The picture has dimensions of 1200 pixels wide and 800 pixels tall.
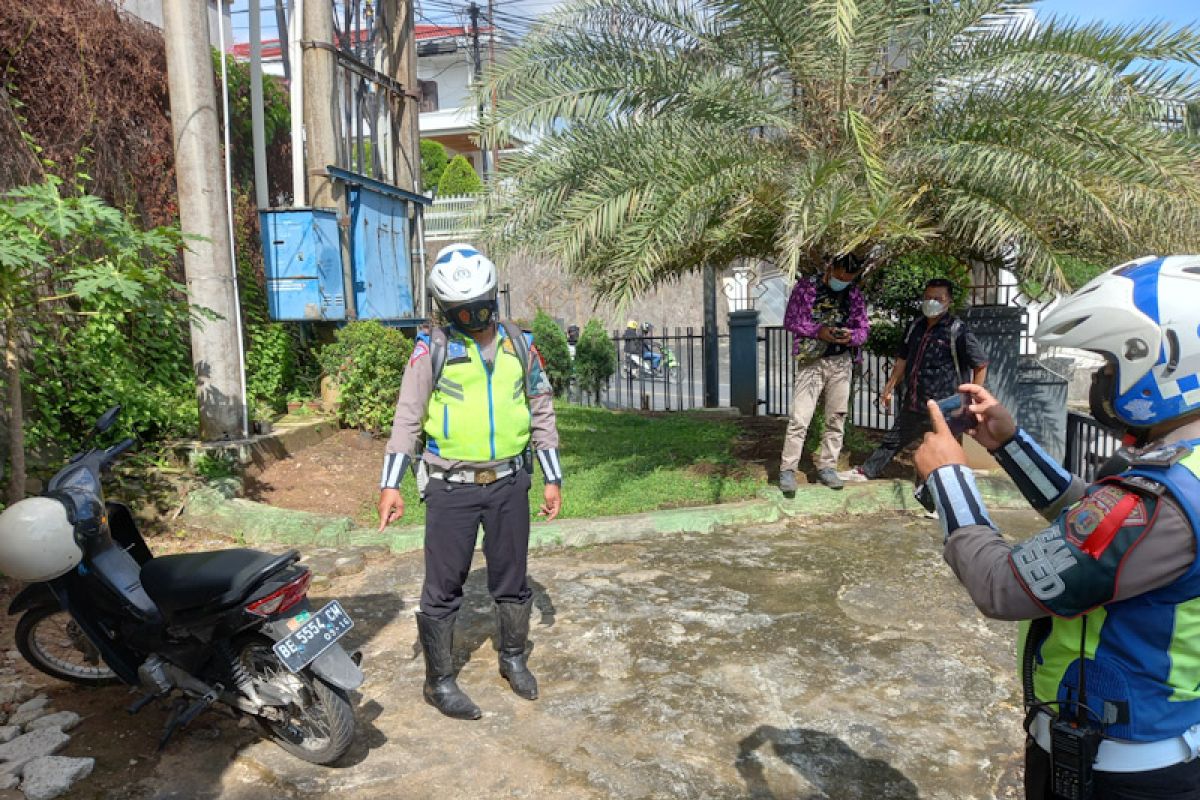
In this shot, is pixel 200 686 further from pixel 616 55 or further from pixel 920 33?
pixel 920 33

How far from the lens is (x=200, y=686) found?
312 cm

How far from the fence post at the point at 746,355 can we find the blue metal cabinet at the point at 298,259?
5042 mm

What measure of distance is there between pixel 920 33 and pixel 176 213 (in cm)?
653

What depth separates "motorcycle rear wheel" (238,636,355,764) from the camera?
296 cm

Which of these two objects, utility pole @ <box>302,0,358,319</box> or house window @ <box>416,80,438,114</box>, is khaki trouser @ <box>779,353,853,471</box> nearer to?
utility pole @ <box>302,0,358,319</box>

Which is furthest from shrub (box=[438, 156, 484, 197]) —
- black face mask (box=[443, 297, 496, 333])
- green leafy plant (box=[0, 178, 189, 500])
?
black face mask (box=[443, 297, 496, 333])

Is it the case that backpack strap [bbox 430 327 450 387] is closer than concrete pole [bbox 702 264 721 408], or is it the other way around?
backpack strap [bbox 430 327 450 387]

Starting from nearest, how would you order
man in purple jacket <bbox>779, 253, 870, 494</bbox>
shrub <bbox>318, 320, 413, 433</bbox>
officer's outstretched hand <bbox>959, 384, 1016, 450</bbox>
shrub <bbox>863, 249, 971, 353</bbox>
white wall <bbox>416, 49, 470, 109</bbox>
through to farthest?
officer's outstretched hand <bbox>959, 384, 1016, 450</bbox> < man in purple jacket <bbox>779, 253, 870, 494</bbox> < shrub <bbox>863, 249, 971, 353</bbox> < shrub <bbox>318, 320, 413, 433</bbox> < white wall <bbox>416, 49, 470, 109</bbox>

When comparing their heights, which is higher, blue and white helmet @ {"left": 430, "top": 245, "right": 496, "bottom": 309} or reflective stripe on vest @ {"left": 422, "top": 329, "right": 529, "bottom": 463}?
blue and white helmet @ {"left": 430, "top": 245, "right": 496, "bottom": 309}

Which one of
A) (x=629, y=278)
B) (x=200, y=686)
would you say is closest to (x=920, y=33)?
(x=629, y=278)

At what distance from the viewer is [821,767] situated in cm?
302

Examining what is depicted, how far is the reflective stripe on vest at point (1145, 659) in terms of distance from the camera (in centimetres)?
149

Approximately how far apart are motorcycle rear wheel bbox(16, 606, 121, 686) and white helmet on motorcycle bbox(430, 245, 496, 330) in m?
1.99

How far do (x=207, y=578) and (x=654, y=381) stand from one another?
486 inches
